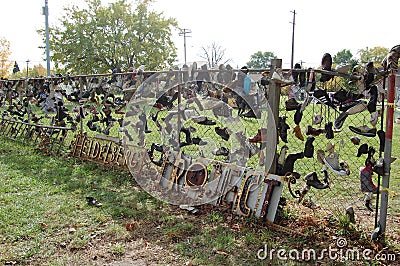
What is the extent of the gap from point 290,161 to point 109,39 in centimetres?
2707

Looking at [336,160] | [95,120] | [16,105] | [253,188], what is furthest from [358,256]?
[16,105]

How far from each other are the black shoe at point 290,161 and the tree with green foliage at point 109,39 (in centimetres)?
2519

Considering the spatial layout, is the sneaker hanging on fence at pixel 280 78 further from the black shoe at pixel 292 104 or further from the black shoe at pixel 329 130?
the black shoe at pixel 329 130

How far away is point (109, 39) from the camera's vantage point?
28266 mm

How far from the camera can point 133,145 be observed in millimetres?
5250

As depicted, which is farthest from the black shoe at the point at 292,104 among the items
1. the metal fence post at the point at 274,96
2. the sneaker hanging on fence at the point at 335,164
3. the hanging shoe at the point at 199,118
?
the hanging shoe at the point at 199,118

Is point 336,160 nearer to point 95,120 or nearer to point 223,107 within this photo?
point 223,107

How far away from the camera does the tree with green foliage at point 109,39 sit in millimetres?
27844

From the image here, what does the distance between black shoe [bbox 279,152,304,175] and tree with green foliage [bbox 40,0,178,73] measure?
2519 centimetres

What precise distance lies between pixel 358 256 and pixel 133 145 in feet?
11.0

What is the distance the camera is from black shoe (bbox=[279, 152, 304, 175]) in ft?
11.7

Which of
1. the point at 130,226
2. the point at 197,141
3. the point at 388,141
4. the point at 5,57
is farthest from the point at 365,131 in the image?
the point at 5,57

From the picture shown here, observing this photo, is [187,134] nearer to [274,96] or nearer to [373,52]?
[274,96]

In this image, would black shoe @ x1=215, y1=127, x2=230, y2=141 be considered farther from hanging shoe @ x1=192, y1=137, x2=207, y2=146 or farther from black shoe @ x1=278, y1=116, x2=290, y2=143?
black shoe @ x1=278, y1=116, x2=290, y2=143
